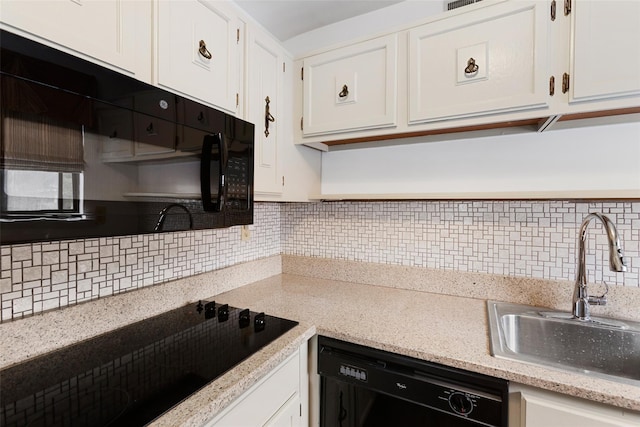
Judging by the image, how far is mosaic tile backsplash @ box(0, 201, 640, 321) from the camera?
0.90 metres

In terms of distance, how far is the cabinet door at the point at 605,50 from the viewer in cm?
94

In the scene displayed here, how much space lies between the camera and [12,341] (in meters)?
0.80

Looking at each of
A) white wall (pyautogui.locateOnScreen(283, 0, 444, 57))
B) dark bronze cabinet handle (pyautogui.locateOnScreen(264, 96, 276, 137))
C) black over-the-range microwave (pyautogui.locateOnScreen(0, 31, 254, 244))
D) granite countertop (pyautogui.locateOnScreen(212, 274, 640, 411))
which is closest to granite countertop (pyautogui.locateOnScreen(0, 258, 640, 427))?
granite countertop (pyautogui.locateOnScreen(212, 274, 640, 411))

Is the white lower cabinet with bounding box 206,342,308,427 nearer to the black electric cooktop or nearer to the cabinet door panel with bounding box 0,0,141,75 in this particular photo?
the black electric cooktop

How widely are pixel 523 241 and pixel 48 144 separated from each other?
166 cm

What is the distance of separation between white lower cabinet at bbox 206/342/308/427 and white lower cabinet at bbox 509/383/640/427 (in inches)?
26.2

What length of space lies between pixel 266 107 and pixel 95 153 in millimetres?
855

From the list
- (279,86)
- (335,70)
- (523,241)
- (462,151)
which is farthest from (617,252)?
(279,86)

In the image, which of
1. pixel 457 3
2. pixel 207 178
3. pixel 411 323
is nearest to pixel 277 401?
pixel 411 323

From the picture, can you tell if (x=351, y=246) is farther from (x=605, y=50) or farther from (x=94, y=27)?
(x=94, y=27)

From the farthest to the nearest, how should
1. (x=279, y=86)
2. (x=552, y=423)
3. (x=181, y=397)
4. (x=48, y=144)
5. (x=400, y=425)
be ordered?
(x=279, y=86)
(x=400, y=425)
(x=552, y=423)
(x=181, y=397)
(x=48, y=144)

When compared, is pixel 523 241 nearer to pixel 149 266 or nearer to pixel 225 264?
pixel 225 264

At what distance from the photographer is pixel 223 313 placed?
1187mm

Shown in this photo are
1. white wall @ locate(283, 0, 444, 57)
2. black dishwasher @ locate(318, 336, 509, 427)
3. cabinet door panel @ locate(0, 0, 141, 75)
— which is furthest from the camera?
white wall @ locate(283, 0, 444, 57)
